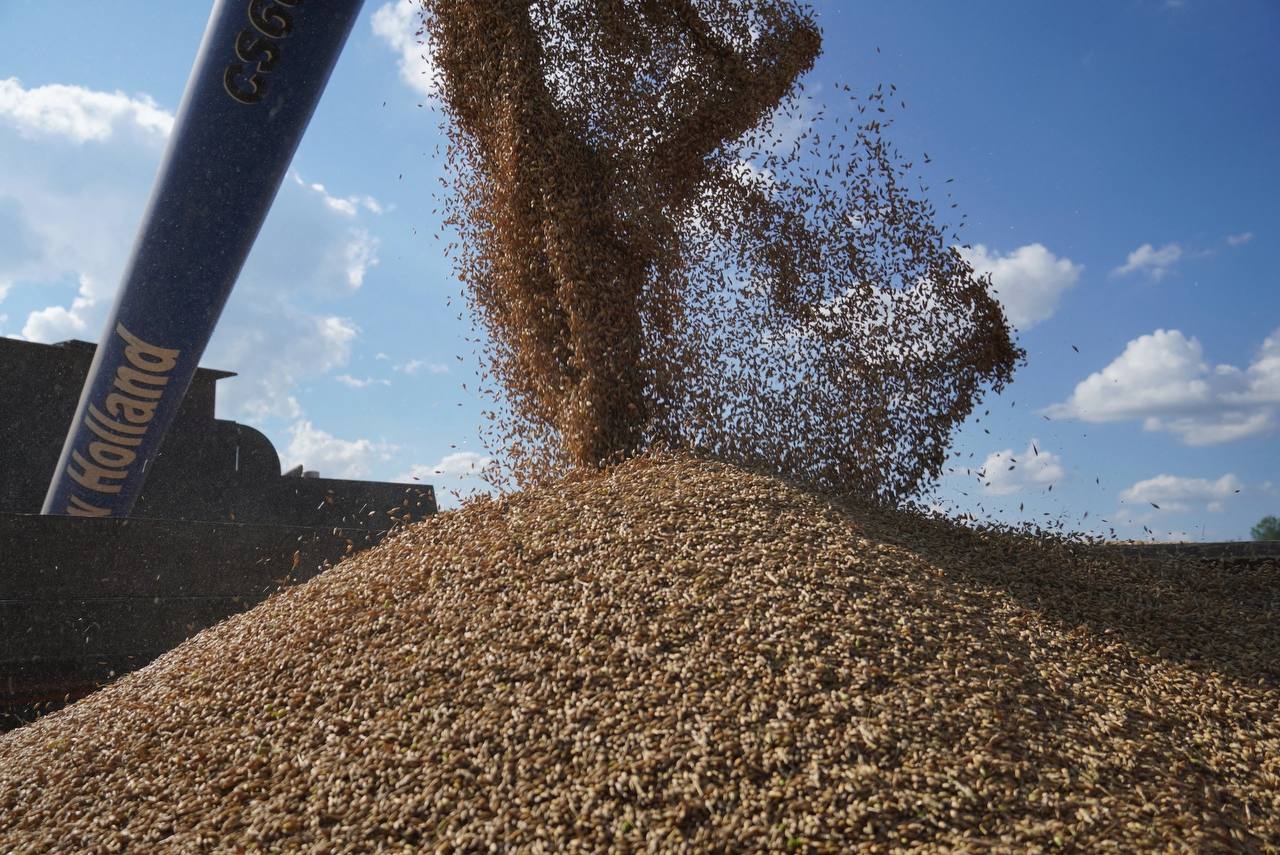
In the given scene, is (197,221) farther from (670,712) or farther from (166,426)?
(670,712)

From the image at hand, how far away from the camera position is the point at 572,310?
4.77 metres

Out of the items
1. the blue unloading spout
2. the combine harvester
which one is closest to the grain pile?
the combine harvester

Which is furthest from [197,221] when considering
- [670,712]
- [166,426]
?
[670,712]

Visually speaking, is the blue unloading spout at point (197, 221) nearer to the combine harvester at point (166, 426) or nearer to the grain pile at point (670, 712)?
the combine harvester at point (166, 426)

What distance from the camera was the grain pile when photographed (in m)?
2.12

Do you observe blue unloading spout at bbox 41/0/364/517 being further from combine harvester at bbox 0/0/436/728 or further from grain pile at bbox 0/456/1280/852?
grain pile at bbox 0/456/1280/852

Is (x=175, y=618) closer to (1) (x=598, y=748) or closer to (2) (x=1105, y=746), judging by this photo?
(1) (x=598, y=748)

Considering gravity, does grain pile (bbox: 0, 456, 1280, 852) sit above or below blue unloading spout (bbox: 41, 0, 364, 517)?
below

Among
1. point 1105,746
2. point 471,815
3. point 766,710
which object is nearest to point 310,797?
point 471,815

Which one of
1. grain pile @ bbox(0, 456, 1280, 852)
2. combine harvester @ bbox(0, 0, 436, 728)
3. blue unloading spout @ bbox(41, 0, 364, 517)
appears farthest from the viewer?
blue unloading spout @ bbox(41, 0, 364, 517)

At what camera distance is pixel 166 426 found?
16.8 feet

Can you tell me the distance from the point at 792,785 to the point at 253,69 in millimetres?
3754

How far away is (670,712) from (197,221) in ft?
11.3

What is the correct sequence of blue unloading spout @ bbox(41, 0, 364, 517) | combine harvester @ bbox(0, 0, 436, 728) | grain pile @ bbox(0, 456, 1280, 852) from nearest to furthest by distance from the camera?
grain pile @ bbox(0, 456, 1280, 852) < combine harvester @ bbox(0, 0, 436, 728) < blue unloading spout @ bbox(41, 0, 364, 517)
